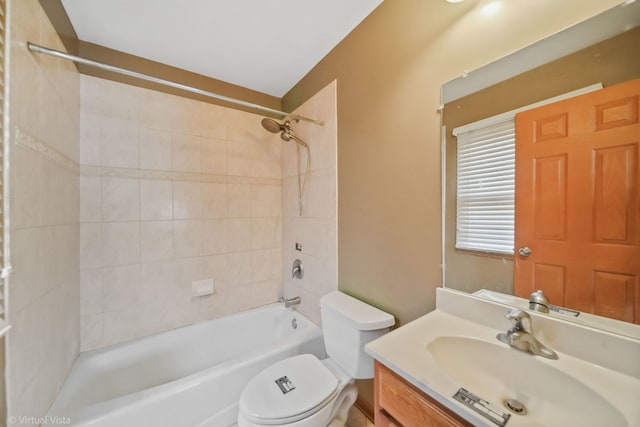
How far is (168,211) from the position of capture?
1741 millimetres

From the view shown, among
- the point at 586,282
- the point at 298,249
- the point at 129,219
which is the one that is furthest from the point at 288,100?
the point at 586,282

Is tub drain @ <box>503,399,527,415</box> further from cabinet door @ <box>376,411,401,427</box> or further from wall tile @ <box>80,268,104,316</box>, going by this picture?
wall tile @ <box>80,268,104,316</box>

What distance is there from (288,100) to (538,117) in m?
1.88

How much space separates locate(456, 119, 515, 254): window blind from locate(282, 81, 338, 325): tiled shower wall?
80cm

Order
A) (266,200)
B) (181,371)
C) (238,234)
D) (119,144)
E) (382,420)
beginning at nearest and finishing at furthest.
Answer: (382,420), (119,144), (181,371), (238,234), (266,200)

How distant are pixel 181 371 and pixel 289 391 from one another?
111 centimetres

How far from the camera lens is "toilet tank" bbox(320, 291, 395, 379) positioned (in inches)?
45.2

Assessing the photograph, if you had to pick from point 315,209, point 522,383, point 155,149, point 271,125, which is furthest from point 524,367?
point 155,149

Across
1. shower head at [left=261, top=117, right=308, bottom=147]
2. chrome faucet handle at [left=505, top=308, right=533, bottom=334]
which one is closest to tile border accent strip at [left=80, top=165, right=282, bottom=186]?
shower head at [left=261, top=117, right=308, bottom=147]

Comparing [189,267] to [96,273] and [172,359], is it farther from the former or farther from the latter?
[172,359]

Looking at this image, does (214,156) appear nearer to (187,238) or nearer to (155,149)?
(155,149)

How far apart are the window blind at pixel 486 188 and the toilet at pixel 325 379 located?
23.4 inches

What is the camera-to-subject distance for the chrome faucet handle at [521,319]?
28.3 inches

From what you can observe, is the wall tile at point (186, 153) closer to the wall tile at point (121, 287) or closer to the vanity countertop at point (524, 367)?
the wall tile at point (121, 287)
